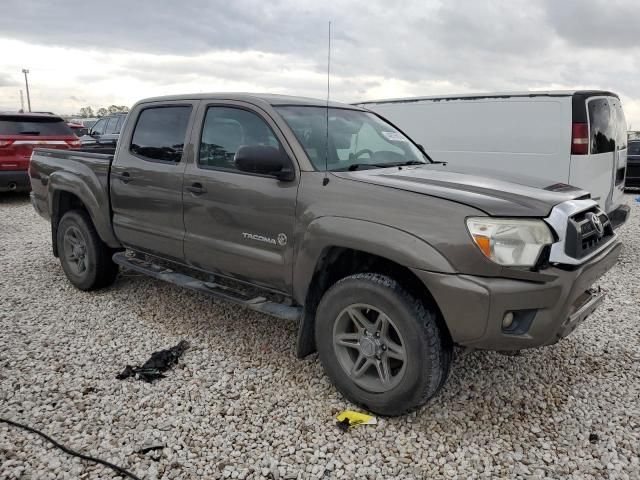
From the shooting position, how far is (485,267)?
2.49 meters

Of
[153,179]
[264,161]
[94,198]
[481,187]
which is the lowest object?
[94,198]

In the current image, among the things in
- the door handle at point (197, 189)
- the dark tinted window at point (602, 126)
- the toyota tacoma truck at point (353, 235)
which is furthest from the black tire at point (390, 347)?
the dark tinted window at point (602, 126)

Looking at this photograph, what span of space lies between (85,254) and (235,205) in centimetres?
232

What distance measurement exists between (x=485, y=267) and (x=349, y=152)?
1403 mm

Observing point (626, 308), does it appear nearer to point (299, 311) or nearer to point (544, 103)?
point (544, 103)

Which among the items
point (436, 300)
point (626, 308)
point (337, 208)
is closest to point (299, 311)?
point (337, 208)

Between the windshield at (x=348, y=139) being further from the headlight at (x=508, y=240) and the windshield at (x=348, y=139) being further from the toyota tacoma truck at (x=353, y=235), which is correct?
the headlight at (x=508, y=240)

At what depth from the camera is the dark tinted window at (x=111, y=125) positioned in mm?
14656

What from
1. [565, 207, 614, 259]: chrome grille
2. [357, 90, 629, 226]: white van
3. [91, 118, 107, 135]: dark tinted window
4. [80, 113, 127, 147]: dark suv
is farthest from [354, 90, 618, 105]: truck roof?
[91, 118, 107, 135]: dark tinted window

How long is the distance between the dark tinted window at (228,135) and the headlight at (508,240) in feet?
4.95

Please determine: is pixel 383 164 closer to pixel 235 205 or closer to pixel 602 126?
pixel 235 205

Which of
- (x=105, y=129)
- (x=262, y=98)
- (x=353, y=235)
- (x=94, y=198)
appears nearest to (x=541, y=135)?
(x=262, y=98)

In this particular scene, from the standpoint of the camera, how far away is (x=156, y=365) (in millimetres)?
3572

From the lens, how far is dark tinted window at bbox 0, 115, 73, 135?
995 centimetres
